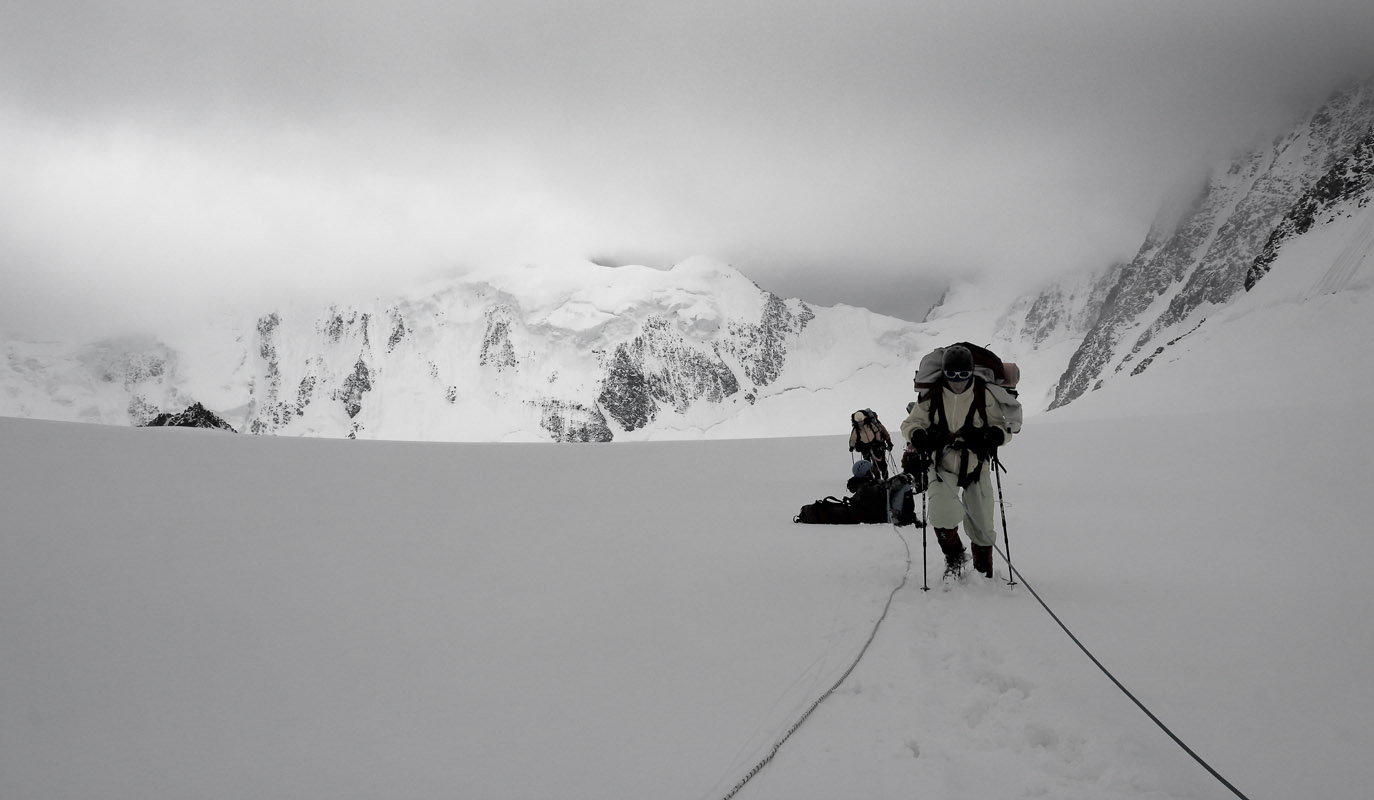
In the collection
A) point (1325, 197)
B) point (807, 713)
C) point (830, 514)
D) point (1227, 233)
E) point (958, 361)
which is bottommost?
point (830, 514)

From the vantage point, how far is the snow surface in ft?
8.97

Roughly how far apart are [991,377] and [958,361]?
17.7 inches

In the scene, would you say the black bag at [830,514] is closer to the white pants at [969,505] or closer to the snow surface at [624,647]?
the snow surface at [624,647]

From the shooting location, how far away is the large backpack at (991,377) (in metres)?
6.22

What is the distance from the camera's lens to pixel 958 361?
615 cm

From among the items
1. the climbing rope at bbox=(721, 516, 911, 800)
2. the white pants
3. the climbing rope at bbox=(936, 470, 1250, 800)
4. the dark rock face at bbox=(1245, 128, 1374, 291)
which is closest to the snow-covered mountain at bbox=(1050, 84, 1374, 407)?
the dark rock face at bbox=(1245, 128, 1374, 291)

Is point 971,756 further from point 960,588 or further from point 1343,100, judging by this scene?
point 1343,100

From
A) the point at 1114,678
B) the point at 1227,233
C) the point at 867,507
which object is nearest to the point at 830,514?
the point at 867,507

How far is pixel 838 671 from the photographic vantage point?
153 inches

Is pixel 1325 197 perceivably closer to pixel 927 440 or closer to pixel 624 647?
pixel 927 440

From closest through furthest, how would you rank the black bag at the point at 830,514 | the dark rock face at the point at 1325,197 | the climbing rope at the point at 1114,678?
1. the climbing rope at the point at 1114,678
2. the black bag at the point at 830,514
3. the dark rock face at the point at 1325,197

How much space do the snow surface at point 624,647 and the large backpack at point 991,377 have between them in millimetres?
1605

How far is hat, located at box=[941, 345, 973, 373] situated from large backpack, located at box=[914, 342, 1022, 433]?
92mm

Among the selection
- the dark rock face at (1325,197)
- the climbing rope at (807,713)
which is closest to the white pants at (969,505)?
the climbing rope at (807,713)
